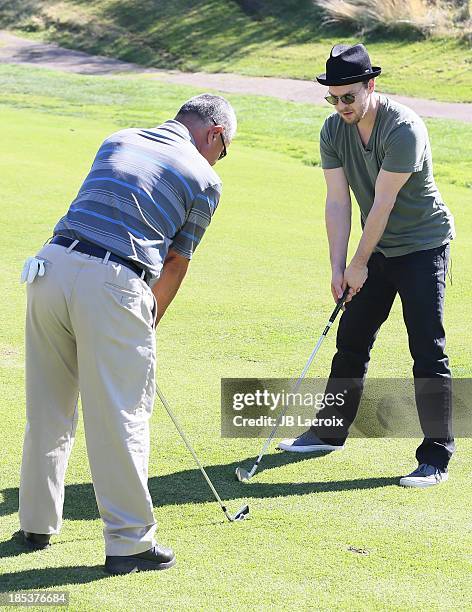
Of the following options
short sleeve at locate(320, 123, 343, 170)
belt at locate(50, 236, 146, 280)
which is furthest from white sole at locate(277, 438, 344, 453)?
belt at locate(50, 236, 146, 280)

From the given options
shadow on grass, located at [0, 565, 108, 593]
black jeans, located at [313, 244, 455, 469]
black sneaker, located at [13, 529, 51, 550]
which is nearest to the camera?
shadow on grass, located at [0, 565, 108, 593]

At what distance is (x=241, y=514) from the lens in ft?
14.6

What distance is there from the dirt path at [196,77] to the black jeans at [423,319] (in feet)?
52.9

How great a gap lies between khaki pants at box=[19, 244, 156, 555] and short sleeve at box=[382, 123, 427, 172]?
147 cm

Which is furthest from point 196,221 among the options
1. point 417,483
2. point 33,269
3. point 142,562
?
point 417,483

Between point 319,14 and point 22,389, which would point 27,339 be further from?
point 319,14

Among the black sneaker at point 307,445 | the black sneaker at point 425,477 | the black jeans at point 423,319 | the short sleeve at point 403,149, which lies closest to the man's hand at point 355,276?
the black jeans at point 423,319

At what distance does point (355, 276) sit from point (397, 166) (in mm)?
598

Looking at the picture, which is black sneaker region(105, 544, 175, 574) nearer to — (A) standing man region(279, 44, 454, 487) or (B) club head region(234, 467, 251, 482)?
(B) club head region(234, 467, 251, 482)

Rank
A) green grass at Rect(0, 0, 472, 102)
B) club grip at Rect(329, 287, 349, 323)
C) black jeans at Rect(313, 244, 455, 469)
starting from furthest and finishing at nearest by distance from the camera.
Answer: green grass at Rect(0, 0, 472, 102) → club grip at Rect(329, 287, 349, 323) → black jeans at Rect(313, 244, 455, 469)

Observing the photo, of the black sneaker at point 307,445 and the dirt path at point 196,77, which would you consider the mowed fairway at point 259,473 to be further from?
the dirt path at point 196,77

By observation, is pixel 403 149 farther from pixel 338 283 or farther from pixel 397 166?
pixel 338 283

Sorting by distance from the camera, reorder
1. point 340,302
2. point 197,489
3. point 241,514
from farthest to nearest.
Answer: point 340,302 → point 197,489 → point 241,514

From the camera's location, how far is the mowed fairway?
3.85 metres
